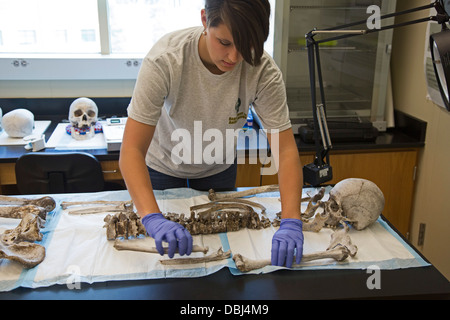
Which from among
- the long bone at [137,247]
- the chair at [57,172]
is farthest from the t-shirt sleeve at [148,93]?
the chair at [57,172]

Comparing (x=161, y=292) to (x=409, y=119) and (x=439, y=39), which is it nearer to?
(x=439, y=39)

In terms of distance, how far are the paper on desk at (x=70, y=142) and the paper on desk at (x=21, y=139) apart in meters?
Answer: 0.08

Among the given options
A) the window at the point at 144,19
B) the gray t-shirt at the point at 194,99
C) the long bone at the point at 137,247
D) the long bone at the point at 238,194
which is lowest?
the long bone at the point at 137,247

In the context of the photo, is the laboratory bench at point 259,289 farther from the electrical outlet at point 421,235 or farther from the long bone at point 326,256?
the electrical outlet at point 421,235

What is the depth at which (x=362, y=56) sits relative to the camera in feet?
9.30

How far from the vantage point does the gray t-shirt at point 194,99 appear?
4.80 feet

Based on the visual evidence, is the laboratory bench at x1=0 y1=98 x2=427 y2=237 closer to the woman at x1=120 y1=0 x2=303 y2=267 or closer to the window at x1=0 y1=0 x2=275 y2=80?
the window at x1=0 y1=0 x2=275 y2=80

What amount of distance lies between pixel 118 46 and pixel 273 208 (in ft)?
6.10

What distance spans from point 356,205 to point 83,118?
1711 mm

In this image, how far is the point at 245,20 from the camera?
1241mm

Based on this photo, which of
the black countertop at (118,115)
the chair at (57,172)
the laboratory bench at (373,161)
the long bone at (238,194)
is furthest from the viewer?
the laboratory bench at (373,161)

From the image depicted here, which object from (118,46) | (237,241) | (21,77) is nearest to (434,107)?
(237,241)

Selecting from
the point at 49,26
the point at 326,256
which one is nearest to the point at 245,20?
the point at 326,256

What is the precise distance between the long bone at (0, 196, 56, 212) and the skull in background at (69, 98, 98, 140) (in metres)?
0.98
